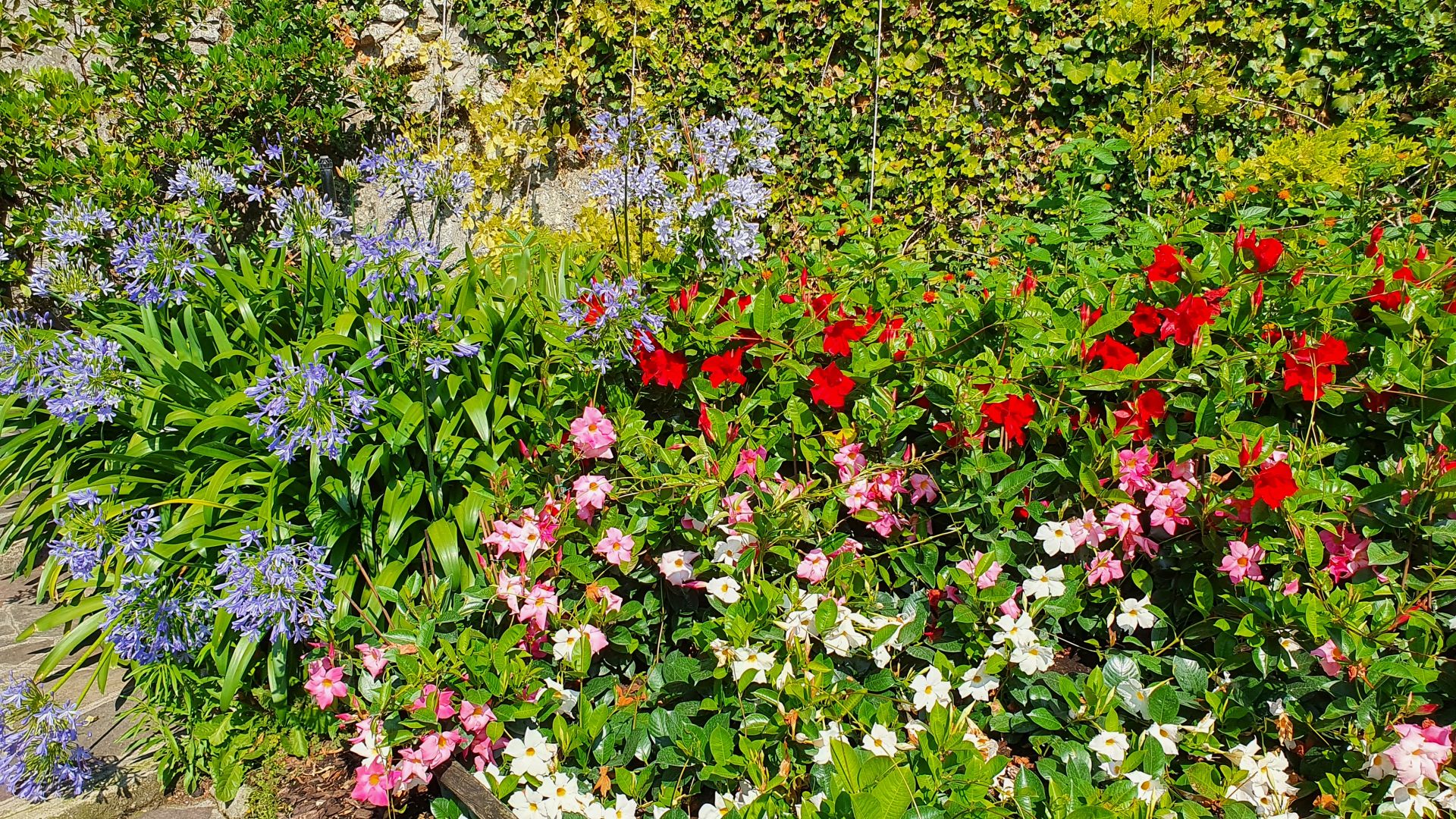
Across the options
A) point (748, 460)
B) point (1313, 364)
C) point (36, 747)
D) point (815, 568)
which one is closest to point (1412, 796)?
point (1313, 364)

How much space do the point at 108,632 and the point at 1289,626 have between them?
2.74m

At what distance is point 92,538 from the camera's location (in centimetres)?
217

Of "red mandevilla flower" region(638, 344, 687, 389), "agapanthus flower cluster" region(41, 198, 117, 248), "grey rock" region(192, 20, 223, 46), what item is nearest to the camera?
"red mandevilla flower" region(638, 344, 687, 389)

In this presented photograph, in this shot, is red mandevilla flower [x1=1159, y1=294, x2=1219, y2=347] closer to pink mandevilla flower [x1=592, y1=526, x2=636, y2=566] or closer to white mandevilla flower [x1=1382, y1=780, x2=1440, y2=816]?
white mandevilla flower [x1=1382, y1=780, x2=1440, y2=816]

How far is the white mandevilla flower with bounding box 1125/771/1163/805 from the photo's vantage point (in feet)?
5.29

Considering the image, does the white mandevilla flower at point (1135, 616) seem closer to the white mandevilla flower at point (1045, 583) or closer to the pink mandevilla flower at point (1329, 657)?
the white mandevilla flower at point (1045, 583)

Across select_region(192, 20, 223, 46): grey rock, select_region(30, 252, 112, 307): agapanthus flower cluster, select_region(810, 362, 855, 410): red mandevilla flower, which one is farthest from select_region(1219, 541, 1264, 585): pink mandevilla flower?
select_region(192, 20, 223, 46): grey rock

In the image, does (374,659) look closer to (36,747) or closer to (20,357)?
(36,747)

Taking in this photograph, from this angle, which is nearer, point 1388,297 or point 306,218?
point 1388,297

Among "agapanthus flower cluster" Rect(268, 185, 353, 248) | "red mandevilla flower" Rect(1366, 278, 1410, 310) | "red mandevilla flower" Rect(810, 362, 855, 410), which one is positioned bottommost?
"red mandevilla flower" Rect(810, 362, 855, 410)

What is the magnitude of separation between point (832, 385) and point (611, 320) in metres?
0.59

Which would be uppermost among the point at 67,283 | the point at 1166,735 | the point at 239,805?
the point at 67,283

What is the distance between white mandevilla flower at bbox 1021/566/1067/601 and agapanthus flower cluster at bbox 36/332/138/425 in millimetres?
2271

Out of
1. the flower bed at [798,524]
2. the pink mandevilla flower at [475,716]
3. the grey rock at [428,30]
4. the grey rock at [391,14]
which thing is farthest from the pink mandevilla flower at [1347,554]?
the grey rock at [391,14]
